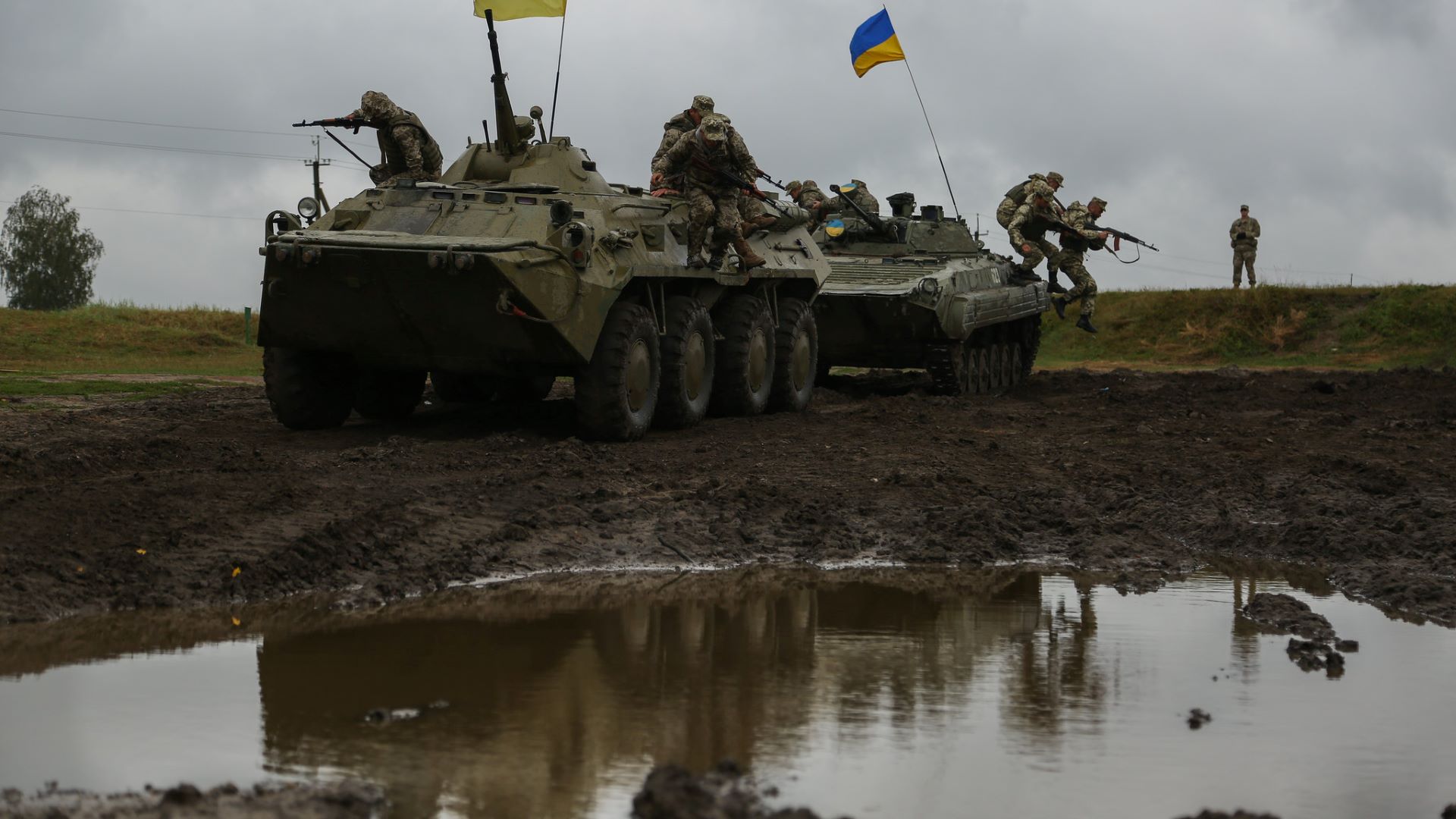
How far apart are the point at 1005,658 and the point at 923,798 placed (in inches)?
75.4

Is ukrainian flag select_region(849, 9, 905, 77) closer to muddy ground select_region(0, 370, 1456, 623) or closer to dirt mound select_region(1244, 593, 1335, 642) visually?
muddy ground select_region(0, 370, 1456, 623)

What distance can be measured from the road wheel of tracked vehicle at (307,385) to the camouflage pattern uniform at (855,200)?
863cm

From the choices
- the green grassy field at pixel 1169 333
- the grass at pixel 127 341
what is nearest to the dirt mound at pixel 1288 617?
the grass at pixel 127 341

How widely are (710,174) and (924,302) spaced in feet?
14.1

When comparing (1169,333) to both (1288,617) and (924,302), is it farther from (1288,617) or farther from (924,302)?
(1288,617)

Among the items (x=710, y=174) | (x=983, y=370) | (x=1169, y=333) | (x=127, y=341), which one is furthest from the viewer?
(x=1169, y=333)

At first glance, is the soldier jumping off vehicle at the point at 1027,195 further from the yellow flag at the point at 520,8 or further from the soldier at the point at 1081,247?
the yellow flag at the point at 520,8

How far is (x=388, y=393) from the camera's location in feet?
45.9

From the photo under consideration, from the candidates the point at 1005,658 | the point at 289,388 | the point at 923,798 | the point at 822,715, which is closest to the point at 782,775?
the point at 923,798

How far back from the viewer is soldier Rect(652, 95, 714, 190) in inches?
555

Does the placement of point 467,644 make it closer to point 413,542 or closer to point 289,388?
point 413,542

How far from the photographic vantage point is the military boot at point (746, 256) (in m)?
14.4

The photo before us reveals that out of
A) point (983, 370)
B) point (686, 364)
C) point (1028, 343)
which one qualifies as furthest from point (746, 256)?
point (1028, 343)

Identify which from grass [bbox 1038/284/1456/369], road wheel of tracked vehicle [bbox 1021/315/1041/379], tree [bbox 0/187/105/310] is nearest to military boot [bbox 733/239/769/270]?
road wheel of tracked vehicle [bbox 1021/315/1041/379]
